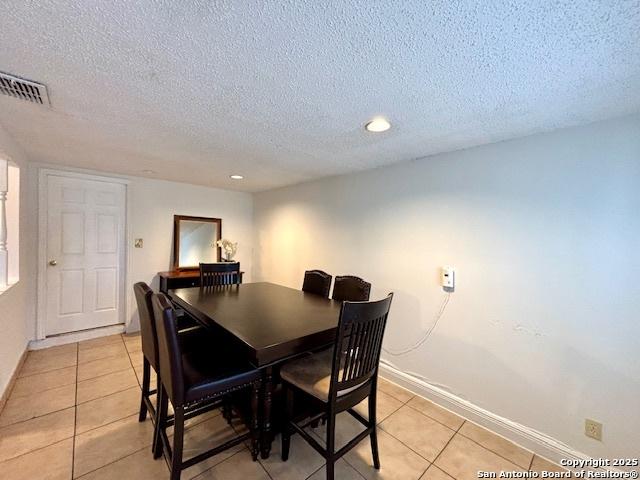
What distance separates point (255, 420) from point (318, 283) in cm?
132

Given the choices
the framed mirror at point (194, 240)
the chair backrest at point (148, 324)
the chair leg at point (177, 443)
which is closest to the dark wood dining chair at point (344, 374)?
the chair leg at point (177, 443)

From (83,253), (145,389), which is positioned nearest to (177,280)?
(83,253)

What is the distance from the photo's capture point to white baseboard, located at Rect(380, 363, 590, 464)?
1.71 metres

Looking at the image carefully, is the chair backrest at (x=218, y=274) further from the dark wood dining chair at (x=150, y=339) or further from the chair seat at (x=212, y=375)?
the chair seat at (x=212, y=375)

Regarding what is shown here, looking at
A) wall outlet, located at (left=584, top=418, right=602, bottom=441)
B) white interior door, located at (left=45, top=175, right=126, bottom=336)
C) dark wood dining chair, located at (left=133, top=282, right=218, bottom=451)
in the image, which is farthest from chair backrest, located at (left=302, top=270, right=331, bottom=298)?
white interior door, located at (left=45, top=175, right=126, bottom=336)

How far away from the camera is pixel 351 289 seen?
93.1 inches

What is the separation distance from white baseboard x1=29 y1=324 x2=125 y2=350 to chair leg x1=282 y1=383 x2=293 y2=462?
9.86 feet

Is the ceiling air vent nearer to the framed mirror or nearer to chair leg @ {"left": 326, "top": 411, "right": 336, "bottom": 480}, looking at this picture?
chair leg @ {"left": 326, "top": 411, "right": 336, "bottom": 480}

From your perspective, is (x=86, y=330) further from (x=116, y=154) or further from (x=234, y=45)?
(x=234, y=45)

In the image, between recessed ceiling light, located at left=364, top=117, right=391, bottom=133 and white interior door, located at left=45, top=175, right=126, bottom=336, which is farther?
white interior door, located at left=45, top=175, right=126, bottom=336

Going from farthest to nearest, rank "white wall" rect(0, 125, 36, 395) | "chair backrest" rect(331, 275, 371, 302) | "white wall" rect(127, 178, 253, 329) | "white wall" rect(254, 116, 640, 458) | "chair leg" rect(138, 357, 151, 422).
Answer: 1. "white wall" rect(127, 178, 253, 329)
2. "chair backrest" rect(331, 275, 371, 302)
3. "white wall" rect(0, 125, 36, 395)
4. "chair leg" rect(138, 357, 151, 422)
5. "white wall" rect(254, 116, 640, 458)

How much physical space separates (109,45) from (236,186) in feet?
10.2

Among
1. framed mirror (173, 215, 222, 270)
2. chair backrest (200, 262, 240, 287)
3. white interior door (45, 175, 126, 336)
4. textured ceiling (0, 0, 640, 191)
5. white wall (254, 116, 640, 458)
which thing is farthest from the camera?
framed mirror (173, 215, 222, 270)

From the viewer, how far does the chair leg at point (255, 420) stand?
1.59 meters
